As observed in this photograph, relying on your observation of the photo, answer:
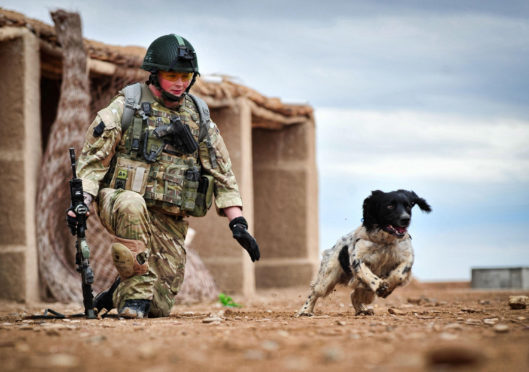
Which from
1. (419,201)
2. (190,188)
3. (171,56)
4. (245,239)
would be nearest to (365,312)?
(419,201)

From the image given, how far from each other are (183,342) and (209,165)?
2927 millimetres

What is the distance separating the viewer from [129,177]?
6.14m

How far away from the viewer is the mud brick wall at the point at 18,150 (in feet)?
29.1

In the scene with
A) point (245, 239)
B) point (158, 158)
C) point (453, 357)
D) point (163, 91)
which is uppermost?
point (163, 91)

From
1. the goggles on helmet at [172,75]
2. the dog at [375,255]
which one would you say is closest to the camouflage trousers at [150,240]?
the goggles on helmet at [172,75]

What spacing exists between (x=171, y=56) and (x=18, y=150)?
3496 millimetres

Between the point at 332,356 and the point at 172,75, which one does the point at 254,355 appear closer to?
the point at 332,356

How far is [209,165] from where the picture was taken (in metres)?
6.58

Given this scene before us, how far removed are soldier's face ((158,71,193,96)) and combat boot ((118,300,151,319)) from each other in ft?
5.50

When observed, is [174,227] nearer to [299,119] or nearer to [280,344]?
[280,344]

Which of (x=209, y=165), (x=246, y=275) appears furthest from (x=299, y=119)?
(x=209, y=165)

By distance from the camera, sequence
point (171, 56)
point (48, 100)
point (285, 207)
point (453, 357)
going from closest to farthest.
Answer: point (453, 357)
point (171, 56)
point (48, 100)
point (285, 207)

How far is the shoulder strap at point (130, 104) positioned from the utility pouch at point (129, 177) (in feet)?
0.94

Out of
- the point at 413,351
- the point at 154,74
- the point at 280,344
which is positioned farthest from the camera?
the point at 154,74
